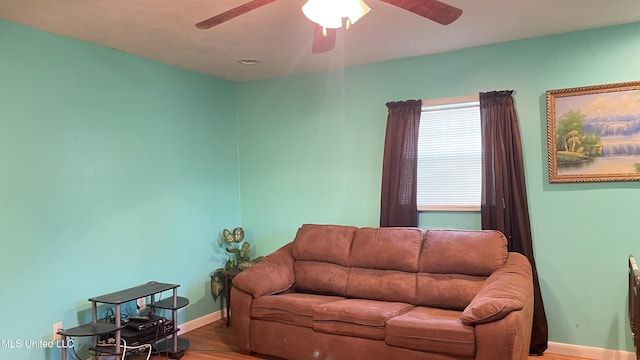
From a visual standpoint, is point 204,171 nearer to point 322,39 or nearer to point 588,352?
point 322,39

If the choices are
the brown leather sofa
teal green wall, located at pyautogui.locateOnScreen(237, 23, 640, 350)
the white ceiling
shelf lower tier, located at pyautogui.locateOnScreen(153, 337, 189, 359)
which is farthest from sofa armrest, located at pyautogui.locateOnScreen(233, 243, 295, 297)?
the white ceiling

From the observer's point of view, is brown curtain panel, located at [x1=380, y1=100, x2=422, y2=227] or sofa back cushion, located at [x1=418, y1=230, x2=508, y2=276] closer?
sofa back cushion, located at [x1=418, y1=230, x2=508, y2=276]

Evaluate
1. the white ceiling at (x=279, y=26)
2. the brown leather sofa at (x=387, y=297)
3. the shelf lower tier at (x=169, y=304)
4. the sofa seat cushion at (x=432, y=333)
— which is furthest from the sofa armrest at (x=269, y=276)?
the white ceiling at (x=279, y=26)

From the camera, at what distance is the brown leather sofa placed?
2785 mm

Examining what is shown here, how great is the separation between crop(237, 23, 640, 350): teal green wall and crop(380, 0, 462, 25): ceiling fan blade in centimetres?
201

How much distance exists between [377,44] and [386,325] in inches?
84.6

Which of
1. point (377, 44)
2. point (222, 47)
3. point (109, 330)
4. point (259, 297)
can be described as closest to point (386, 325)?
point (259, 297)

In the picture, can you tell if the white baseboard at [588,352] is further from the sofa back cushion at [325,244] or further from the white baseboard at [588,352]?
the sofa back cushion at [325,244]

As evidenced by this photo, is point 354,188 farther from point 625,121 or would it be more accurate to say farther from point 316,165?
point 625,121

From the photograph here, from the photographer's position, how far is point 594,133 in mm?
3445

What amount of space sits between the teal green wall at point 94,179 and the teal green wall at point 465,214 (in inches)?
21.7

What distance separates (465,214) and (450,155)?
1.72ft

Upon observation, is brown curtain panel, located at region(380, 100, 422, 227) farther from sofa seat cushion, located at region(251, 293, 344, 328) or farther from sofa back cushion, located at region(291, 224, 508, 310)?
sofa seat cushion, located at region(251, 293, 344, 328)

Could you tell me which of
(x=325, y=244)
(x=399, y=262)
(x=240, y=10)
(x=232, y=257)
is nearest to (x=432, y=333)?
(x=399, y=262)
